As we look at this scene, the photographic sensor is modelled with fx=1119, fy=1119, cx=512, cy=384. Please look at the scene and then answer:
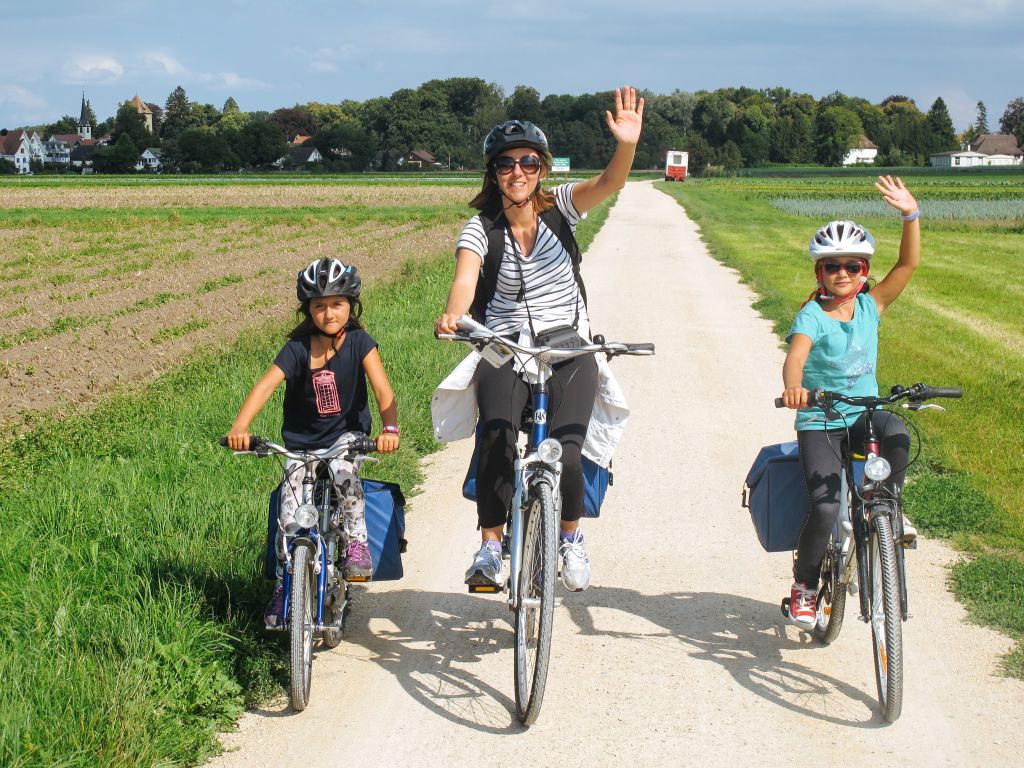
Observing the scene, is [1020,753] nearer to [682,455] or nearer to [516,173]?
[516,173]

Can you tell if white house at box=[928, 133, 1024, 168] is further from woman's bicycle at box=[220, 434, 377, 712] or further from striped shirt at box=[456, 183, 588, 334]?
woman's bicycle at box=[220, 434, 377, 712]

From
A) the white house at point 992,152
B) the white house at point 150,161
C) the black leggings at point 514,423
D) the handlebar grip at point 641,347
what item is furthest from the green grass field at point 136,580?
the white house at point 992,152

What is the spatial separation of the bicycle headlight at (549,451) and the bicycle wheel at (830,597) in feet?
4.29

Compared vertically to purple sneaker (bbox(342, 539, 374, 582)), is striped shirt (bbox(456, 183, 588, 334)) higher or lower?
higher

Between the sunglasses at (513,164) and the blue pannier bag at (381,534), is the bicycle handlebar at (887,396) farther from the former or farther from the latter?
the blue pannier bag at (381,534)

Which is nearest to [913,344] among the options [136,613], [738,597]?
[738,597]

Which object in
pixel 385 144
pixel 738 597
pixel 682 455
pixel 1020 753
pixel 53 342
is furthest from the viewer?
pixel 385 144

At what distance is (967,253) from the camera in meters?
27.6

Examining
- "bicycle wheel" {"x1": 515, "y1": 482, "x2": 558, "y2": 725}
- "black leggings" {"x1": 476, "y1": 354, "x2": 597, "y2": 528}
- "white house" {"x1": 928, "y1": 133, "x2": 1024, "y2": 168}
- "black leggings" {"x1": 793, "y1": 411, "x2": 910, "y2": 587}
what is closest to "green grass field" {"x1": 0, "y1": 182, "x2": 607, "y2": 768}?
"bicycle wheel" {"x1": 515, "y1": 482, "x2": 558, "y2": 725}

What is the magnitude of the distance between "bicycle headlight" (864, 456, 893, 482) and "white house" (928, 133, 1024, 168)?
167571 mm

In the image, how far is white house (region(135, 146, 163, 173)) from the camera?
14312 centimetres

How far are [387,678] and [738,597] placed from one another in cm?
186

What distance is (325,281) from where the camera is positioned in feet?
14.7

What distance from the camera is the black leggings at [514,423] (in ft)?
14.4
